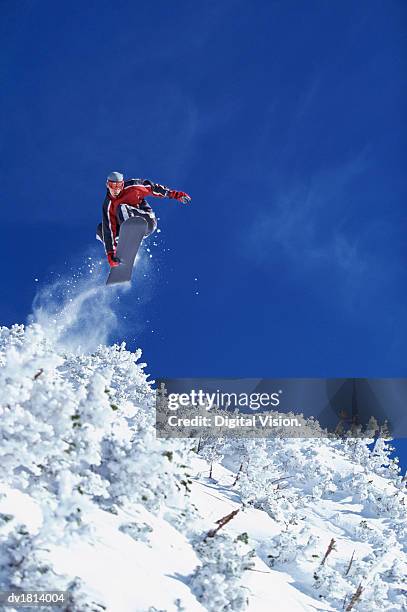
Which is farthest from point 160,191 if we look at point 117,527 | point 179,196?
point 117,527

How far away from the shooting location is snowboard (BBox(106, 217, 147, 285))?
12.2m

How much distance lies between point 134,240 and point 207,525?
6.63 metres

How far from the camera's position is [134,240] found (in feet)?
41.3

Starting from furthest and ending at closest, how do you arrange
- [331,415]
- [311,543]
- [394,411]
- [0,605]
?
1. [331,415]
2. [394,411]
3. [311,543]
4. [0,605]

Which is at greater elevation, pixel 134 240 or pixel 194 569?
pixel 134 240

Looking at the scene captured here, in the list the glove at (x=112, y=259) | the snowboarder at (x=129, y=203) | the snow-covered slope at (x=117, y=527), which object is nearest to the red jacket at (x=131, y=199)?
the snowboarder at (x=129, y=203)

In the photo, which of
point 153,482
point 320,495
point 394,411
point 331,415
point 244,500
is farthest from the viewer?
point 331,415

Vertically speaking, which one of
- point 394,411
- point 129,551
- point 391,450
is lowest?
point 129,551

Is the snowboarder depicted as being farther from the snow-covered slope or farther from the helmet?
the snow-covered slope

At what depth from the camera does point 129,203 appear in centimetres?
1217

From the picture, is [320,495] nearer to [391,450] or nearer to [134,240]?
[391,450]

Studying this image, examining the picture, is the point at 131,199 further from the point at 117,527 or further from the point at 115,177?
the point at 117,527

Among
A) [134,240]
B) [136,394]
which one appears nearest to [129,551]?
[134,240]

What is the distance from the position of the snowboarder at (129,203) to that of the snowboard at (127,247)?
0.09m
